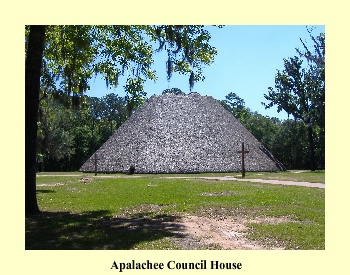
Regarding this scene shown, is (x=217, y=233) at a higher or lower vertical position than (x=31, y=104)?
lower

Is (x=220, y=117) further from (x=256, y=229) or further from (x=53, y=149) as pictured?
(x=256, y=229)

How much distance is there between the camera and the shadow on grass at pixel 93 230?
7172 mm

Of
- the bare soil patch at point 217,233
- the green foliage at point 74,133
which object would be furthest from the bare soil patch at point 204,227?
the green foliage at point 74,133

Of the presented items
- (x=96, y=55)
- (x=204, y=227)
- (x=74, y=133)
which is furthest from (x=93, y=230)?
(x=74, y=133)

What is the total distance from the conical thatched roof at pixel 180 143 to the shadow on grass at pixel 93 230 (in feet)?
87.5

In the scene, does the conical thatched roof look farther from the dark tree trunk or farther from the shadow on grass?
the shadow on grass

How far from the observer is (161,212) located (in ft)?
36.2

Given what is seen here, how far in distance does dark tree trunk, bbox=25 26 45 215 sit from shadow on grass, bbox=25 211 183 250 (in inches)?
31.4

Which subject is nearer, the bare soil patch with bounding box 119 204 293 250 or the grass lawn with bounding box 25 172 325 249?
the bare soil patch with bounding box 119 204 293 250

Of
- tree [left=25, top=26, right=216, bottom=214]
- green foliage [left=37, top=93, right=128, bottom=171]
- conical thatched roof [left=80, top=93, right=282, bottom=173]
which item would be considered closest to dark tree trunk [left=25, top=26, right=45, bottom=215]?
tree [left=25, top=26, right=216, bottom=214]

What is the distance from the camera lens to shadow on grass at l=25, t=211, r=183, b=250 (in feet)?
23.5

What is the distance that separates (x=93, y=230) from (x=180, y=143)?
105ft

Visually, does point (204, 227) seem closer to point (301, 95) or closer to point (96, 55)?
point (96, 55)

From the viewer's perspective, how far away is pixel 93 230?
8.43 metres
